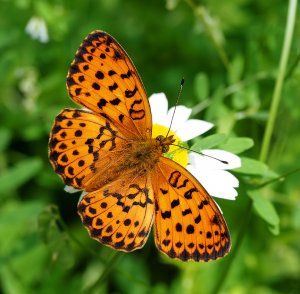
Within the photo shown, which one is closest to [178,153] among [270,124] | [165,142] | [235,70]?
[165,142]

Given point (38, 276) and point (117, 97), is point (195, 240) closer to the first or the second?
point (117, 97)

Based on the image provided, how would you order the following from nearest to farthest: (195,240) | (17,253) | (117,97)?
(195,240) < (117,97) < (17,253)

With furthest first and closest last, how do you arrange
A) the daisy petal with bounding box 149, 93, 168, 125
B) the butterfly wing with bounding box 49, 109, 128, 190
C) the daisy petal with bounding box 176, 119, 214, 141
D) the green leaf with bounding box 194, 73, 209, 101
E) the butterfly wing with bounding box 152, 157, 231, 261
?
the green leaf with bounding box 194, 73, 209, 101
the daisy petal with bounding box 149, 93, 168, 125
the daisy petal with bounding box 176, 119, 214, 141
the butterfly wing with bounding box 49, 109, 128, 190
the butterfly wing with bounding box 152, 157, 231, 261

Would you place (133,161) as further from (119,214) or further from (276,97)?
(276,97)

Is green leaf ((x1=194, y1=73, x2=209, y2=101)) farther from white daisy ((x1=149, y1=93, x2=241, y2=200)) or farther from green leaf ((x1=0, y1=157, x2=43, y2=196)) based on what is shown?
green leaf ((x1=0, y1=157, x2=43, y2=196))

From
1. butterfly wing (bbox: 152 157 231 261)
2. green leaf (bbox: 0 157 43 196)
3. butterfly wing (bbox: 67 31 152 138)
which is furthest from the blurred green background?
butterfly wing (bbox: 152 157 231 261)

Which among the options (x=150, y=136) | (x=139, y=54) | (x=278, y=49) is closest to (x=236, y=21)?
(x=139, y=54)
